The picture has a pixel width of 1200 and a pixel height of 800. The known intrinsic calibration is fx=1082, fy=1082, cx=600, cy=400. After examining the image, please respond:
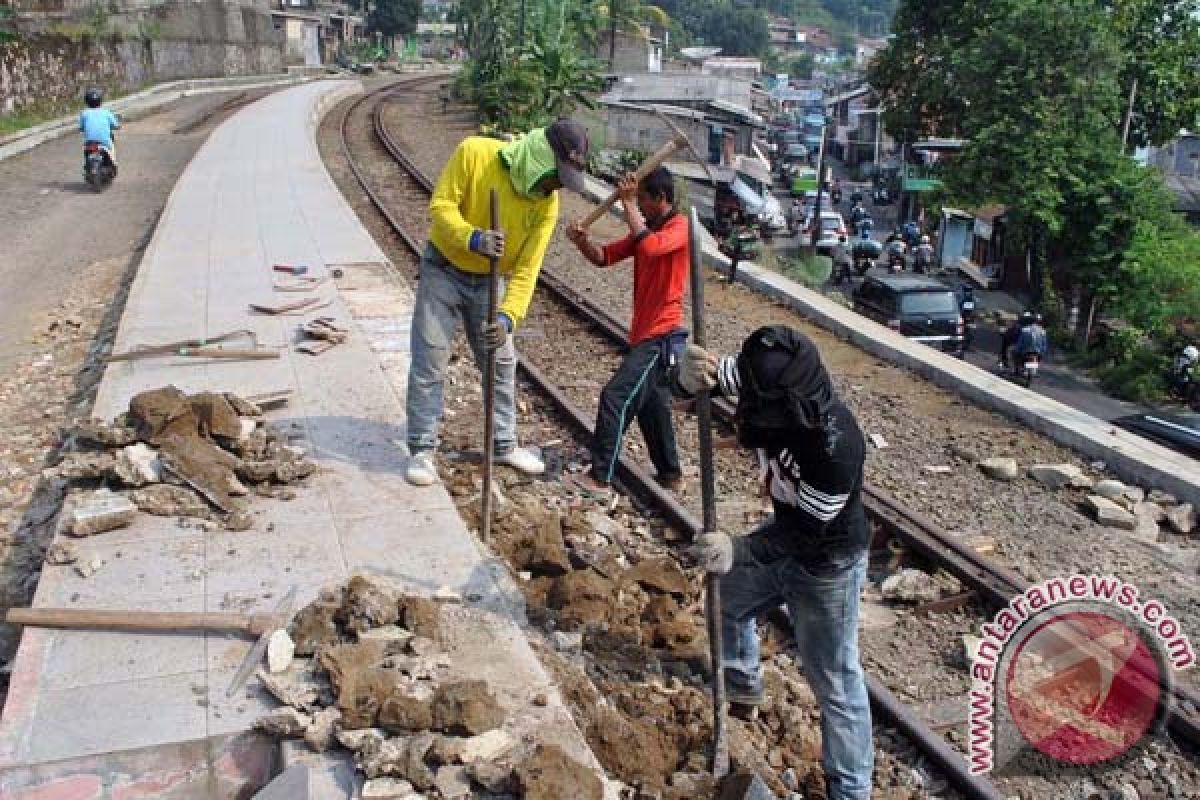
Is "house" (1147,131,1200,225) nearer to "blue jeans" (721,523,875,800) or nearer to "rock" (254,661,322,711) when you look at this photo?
"blue jeans" (721,523,875,800)

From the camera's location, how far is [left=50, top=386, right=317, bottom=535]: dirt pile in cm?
516

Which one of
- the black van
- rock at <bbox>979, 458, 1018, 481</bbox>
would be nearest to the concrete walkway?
rock at <bbox>979, 458, 1018, 481</bbox>

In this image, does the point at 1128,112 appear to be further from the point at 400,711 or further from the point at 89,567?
the point at 400,711

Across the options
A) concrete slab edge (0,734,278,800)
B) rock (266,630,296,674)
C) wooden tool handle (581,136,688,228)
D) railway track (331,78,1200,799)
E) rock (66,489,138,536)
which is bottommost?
railway track (331,78,1200,799)

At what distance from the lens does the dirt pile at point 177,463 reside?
5160mm

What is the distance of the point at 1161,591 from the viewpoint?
588 centimetres

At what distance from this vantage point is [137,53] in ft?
109

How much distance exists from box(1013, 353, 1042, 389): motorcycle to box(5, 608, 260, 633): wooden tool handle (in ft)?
55.6

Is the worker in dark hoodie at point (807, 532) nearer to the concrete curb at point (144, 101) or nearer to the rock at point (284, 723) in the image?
the rock at point (284, 723)

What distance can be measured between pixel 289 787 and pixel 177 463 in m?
2.42

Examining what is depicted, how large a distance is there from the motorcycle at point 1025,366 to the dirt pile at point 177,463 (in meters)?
15.6

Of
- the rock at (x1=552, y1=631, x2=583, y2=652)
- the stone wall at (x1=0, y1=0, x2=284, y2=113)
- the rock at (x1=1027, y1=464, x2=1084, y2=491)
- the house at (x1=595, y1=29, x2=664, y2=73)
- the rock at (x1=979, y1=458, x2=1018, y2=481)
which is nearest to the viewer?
the rock at (x1=552, y1=631, x2=583, y2=652)

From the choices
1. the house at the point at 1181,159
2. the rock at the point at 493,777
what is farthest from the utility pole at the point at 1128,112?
the rock at the point at 493,777

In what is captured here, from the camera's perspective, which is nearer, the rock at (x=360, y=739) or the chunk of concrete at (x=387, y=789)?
the chunk of concrete at (x=387, y=789)
